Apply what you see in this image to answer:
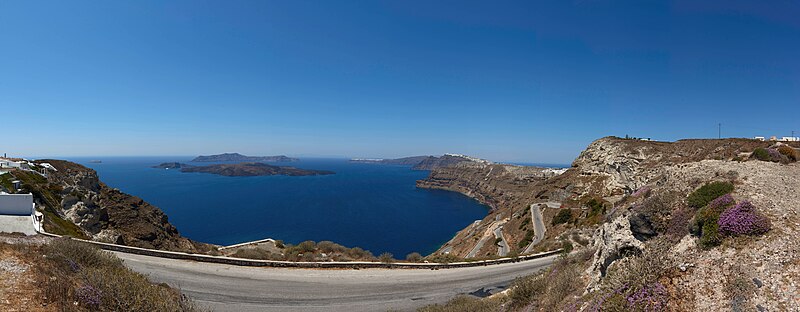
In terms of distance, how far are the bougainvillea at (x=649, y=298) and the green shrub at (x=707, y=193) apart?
4.14m

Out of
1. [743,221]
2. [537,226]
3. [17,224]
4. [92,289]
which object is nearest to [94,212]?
[17,224]

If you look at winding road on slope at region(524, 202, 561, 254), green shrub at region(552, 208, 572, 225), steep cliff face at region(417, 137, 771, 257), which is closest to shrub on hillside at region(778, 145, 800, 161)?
steep cliff face at region(417, 137, 771, 257)

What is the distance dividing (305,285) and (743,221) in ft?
46.8

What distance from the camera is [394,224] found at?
292 feet

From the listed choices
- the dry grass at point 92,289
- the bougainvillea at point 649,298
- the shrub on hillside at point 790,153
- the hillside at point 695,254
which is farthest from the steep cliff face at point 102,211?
the shrub on hillside at point 790,153

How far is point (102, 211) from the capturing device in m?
32.2

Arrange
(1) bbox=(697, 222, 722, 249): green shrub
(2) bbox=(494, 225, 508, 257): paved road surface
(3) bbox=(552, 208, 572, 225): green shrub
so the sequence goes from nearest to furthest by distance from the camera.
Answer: (1) bbox=(697, 222, 722, 249): green shrub < (2) bbox=(494, 225, 508, 257): paved road surface < (3) bbox=(552, 208, 572, 225): green shrub

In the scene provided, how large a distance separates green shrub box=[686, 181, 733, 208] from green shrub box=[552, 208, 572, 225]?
32.5 m

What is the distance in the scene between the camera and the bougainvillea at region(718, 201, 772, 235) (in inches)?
285

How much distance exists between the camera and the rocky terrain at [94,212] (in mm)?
25172

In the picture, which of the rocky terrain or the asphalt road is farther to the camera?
the rocky terrain

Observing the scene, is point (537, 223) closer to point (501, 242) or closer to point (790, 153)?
point (501, 242)

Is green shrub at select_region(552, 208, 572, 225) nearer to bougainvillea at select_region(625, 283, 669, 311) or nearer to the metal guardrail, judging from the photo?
the metal guardrail

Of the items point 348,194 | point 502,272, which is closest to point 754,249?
point 502,272
